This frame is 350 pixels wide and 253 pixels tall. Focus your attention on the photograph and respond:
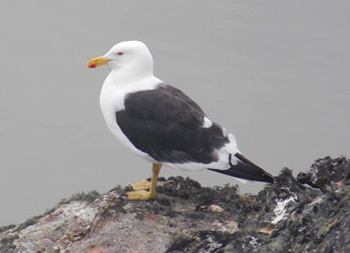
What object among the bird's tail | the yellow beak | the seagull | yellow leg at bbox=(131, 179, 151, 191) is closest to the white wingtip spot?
the seagull

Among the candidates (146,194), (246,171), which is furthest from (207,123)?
(146,194)

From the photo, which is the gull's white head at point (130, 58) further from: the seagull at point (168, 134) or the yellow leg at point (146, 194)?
the yellow leg at point (146, 194)

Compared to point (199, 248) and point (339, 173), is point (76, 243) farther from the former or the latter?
point (339, 173)

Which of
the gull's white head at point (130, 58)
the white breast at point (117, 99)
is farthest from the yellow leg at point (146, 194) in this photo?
the gull's white head at point (130, 58)

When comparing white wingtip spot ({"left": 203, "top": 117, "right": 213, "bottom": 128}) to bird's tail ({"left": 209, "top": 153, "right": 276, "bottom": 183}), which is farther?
white wingtip spot ({"left": 203, "top": 117, "right": 213, "bottom": 128})

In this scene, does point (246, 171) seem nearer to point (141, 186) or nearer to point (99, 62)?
point (141, 186)

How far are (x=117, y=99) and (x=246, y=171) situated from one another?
1468mm

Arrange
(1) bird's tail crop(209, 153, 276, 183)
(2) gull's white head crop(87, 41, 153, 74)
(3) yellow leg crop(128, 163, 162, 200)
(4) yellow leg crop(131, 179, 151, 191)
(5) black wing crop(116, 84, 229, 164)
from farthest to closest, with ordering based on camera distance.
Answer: (2) gull's white head crop(87, 41, 153, 74)
(4) yellow leg crop(131, 179, 151, 191)
(5) black wing crop(116, 84, 229, 164)
(3) yellow leg crop(128, 163, 162, 200)
(1) bird's tail crop(209, 153, 276, 183)

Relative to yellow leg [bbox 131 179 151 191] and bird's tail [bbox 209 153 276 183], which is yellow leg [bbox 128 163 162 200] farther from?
bird's tail [bbox 209 153 276 183]

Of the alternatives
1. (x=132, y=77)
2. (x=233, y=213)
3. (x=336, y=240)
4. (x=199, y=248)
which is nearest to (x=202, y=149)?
(x=233, y=213)

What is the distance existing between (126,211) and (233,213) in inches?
35.1

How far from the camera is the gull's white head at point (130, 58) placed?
744 cm

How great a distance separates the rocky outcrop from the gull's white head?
4.13 ft

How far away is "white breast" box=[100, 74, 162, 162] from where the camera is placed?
276 inches
